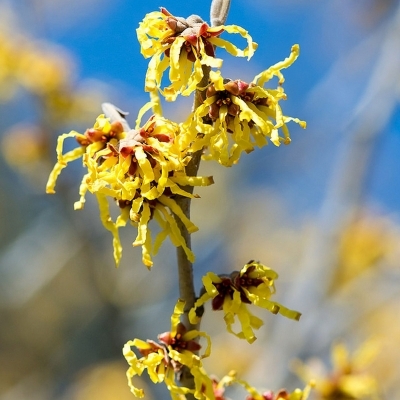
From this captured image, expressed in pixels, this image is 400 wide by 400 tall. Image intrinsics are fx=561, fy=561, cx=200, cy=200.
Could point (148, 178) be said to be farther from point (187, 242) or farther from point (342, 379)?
point (342, 379)

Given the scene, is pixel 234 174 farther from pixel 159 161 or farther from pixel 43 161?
pixel 159 161

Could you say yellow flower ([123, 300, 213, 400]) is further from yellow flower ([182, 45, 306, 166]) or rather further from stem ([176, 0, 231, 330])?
yellow flower ([182, 45, 306, 166])

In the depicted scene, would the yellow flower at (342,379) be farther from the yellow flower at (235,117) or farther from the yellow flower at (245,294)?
the yellow flower at (235,117)

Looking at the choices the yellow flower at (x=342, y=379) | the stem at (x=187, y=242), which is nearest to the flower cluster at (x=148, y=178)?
the stem at (x=187, y=242)

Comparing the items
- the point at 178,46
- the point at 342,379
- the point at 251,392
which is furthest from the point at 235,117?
the point at 342,379

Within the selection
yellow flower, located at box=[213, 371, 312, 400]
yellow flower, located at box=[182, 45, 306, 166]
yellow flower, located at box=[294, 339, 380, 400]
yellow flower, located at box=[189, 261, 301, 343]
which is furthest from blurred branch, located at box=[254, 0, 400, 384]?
yellow flower, located at box=[182, 45, 306, 166]

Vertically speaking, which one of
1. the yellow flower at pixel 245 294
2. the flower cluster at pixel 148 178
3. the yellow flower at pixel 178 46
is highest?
the yellow flower at pixel 178 46

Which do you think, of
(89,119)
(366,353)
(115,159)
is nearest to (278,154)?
(89,119)
